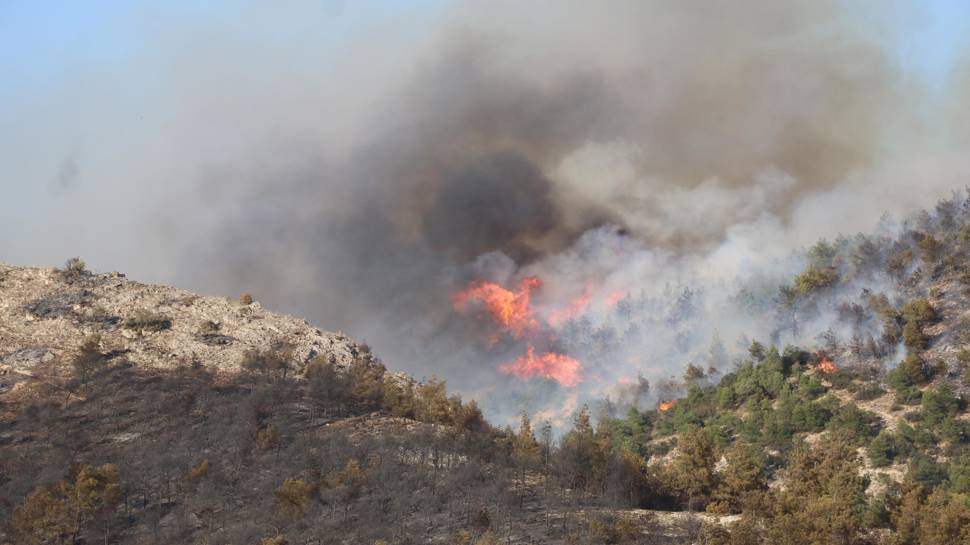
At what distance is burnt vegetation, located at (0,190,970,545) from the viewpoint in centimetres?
6756

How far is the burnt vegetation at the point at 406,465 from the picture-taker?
6756 cm

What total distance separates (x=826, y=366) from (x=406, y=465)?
96.8 meters

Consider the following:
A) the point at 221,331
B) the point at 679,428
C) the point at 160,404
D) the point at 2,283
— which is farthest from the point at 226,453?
the point at 679,428

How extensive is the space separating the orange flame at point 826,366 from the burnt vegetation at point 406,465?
918 centimetres

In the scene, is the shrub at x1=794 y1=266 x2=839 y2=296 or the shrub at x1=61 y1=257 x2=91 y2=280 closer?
the shrub at x1=61 y1=257 x2=91 y2=280

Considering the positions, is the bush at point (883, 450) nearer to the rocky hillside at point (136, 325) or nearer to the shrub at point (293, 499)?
the rocky hillside at point (136, 325)

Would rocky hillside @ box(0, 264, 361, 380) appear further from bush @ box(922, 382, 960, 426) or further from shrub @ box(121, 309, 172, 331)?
bush @ box(922, 382, 960, 426)

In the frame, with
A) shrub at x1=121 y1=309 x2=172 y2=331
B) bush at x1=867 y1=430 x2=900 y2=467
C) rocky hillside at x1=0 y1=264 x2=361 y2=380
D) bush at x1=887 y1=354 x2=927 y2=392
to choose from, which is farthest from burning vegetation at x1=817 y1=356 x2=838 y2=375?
shrub at x1=121 y1=309 x2=172 y2=331

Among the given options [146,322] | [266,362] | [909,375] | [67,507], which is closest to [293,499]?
[67,507]

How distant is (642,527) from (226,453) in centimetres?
4307

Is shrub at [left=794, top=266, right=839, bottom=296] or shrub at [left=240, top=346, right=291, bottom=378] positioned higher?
shrub at [left=794, top=266, right=839, bottom=296]

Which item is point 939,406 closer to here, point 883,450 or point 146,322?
point 883,450

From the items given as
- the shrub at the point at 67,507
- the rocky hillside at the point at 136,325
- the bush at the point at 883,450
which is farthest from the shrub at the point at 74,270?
the bush at the point at 883,450

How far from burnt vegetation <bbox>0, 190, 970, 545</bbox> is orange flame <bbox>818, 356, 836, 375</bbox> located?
9185 mm
